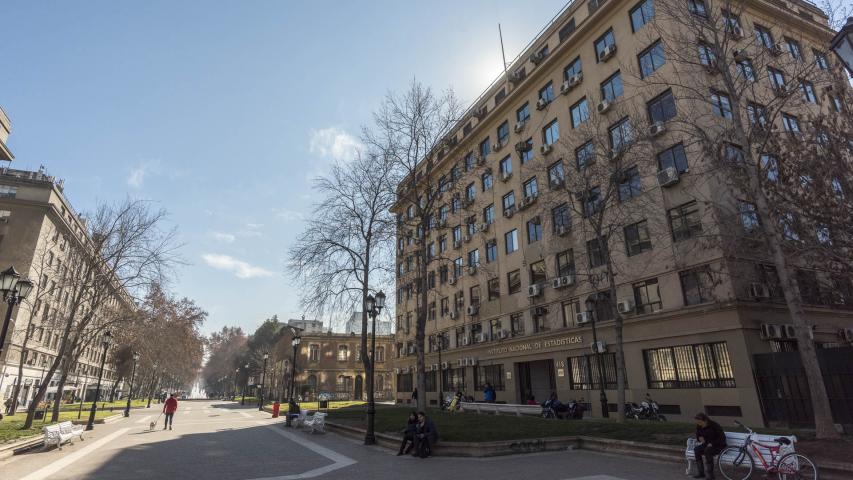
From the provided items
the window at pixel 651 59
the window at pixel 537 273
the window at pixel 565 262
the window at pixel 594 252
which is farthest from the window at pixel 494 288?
the window at pixel 651 59

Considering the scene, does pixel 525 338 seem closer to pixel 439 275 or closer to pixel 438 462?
pixel 439 275

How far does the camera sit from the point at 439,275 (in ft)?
133

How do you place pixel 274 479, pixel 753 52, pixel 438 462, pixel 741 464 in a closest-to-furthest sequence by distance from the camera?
pixel 741 464, pixel 274 479, pixel 438 462, pixel 753 52

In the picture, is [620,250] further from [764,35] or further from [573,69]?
[764,35]

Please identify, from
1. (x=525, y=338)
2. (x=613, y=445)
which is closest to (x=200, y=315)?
(x=525, y=338)

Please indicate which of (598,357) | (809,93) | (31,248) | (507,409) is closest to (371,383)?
(507,409)

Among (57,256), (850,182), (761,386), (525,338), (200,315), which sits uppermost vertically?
(57,256)

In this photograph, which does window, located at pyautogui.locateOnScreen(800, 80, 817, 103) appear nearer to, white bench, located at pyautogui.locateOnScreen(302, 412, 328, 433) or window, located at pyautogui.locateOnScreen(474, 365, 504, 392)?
window, located at pyautogui.locateOnScreen(474, 365, 504, 392)

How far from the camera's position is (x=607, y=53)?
25.1 m

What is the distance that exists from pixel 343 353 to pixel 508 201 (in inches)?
1942

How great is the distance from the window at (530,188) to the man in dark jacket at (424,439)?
63.8 ft

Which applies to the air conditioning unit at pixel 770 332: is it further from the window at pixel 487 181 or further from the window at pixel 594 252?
the window at pixel 487 181

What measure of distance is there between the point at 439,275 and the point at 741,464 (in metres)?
32.2

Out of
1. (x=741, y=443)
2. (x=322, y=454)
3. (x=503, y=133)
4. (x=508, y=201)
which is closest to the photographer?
(x=741, y=443)
